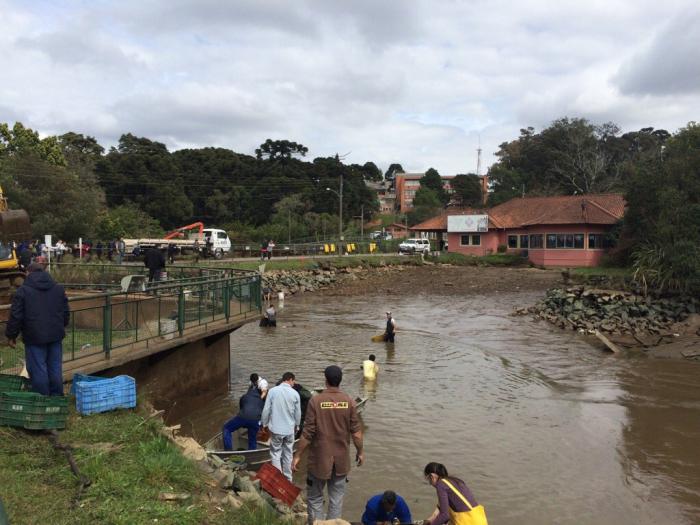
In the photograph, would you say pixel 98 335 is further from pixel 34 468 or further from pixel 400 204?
pixel 400 204

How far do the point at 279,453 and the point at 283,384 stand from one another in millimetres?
1015

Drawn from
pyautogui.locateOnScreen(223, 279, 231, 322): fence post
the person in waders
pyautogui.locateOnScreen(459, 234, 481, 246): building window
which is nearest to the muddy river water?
the person in waders

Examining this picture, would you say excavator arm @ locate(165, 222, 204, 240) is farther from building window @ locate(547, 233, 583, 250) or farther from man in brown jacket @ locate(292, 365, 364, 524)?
man in brown jacket @ locate(292, 365, 364, 524)

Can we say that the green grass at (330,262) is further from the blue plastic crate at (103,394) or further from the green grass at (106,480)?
the green grass at (106,480)

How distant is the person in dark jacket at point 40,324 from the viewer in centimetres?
752

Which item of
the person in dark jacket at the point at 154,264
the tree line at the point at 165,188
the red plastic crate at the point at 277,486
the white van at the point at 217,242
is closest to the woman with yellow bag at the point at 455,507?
the red plastic crate at the point at 277,486

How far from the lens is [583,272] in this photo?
136ft

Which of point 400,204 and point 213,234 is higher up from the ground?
point 400,204

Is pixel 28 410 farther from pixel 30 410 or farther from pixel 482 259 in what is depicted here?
pixel 482 259

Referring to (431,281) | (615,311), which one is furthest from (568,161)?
(615,311)

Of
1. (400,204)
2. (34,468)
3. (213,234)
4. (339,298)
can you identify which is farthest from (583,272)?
(400,204)

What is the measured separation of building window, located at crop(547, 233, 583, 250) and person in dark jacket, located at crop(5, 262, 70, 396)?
48.2 metres

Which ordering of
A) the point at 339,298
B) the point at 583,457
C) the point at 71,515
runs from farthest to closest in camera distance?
the point at 339,298 < the point at 583,457 < the point at 71,515

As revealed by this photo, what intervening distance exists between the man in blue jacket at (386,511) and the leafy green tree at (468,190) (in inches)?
3529
